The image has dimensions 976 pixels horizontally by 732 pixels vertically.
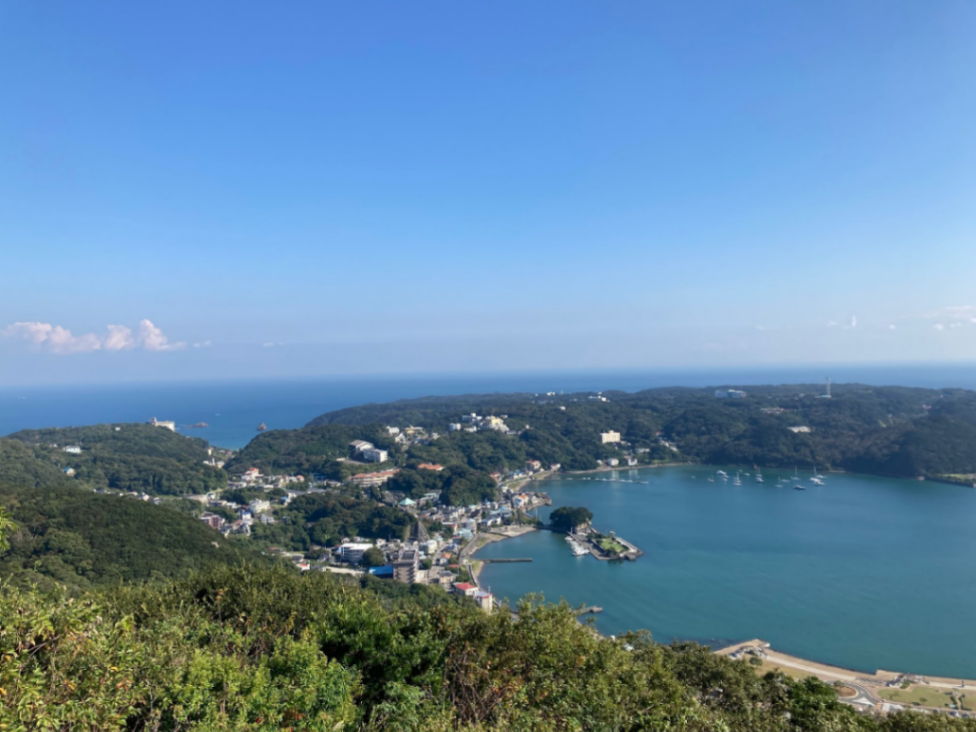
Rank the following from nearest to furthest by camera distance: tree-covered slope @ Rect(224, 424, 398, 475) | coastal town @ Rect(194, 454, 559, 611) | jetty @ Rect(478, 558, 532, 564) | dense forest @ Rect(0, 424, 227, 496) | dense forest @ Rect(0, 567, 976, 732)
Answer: dense forest @ Rect(0, 567, 976, 732) → coastal town @ Rect(194, 454, 559, 611) → jetty @ Rect(478, 558, 532, 564) → dense forest @ Rect(0, 424, 227, 496) → tree-covered slope @ Rect(224, 424, 398, 475)

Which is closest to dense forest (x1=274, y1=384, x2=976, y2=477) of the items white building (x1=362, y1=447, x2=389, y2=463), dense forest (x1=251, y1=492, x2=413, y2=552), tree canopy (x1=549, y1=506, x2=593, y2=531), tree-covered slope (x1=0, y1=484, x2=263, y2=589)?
white building (x1=362, y1=447, x2=389, y2=463)

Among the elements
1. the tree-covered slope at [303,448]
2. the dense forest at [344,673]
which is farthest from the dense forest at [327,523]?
the dense forest at [344,673]

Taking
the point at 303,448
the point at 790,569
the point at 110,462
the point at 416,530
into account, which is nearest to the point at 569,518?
the point at 416,530

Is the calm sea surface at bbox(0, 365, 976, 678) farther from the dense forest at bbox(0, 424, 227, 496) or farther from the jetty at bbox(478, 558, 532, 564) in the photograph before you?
the dense forest at bbox(0, 424, 227, 496)

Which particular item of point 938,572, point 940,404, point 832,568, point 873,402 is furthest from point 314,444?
point 940,404

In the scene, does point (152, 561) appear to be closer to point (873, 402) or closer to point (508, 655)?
point (508, 655)

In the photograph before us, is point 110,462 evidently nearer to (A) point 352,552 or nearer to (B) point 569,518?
(A) point 352,552
